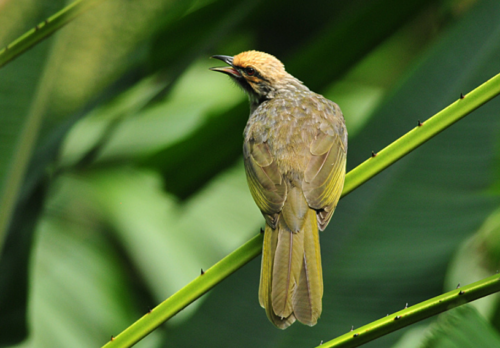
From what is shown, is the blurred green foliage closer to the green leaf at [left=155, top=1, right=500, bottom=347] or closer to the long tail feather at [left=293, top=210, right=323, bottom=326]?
the green leaf at [left=155, top=1, right=500, bottom=347]

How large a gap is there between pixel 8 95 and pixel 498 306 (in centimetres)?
216

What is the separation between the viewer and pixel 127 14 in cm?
322

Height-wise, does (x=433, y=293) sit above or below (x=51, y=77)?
below

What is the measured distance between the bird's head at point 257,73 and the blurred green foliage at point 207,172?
5.3 inches

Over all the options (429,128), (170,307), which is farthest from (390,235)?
(170,307)

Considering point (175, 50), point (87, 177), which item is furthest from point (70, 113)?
point (175, 50)

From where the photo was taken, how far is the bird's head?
2812mm

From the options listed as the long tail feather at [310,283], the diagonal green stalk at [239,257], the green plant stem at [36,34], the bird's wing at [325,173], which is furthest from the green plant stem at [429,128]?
the green plant stem at [36,34]

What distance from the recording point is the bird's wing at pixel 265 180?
2.00 metres

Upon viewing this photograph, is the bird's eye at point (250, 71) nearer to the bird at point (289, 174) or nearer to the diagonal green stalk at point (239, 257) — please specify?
the bird at point (289, 174)

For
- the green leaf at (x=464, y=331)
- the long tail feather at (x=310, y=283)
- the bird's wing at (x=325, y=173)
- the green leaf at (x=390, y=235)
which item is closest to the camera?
the green leaf at (x=464, y=331)

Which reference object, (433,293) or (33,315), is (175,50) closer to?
(33,315)

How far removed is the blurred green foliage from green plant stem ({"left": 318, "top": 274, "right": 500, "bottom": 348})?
0.18m

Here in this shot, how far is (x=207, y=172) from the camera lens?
3.12m
